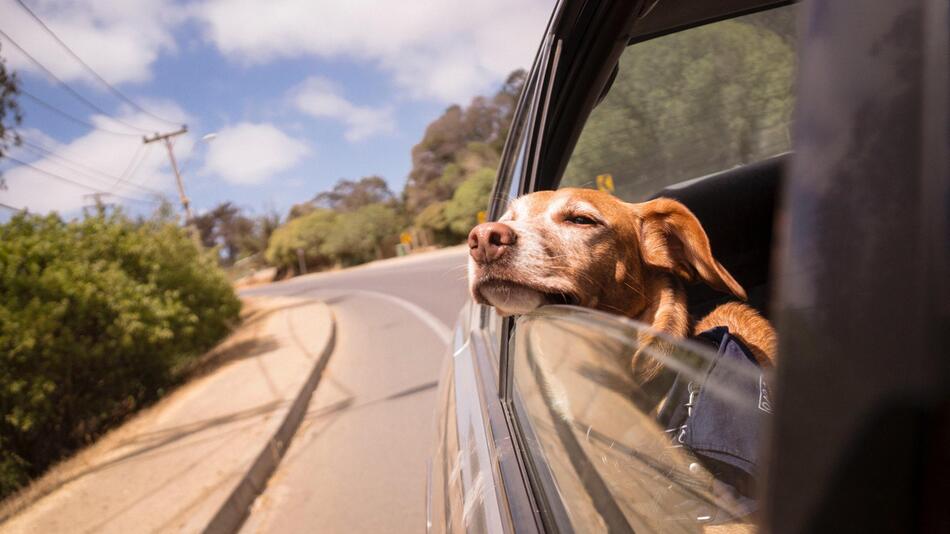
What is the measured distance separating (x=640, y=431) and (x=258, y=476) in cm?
434

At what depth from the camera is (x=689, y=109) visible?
2.98 metres

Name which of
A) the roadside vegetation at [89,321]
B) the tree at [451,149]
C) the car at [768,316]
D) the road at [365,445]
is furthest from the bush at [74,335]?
the tree at [451,149]

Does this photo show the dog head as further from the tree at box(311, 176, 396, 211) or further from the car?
the tree at box(311, 176, 396, 211)

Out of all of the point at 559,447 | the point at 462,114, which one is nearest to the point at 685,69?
the point at 559,447

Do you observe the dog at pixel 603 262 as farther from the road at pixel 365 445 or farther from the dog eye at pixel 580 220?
the road at pixel 365 445

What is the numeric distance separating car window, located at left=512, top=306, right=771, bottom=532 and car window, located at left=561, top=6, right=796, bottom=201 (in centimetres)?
119

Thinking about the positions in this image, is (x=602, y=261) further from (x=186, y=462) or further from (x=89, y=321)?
(x=89, y=321)

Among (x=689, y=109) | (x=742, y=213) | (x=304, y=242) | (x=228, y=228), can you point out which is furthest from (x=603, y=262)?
(x=228, y=228)

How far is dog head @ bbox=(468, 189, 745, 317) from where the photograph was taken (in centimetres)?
160

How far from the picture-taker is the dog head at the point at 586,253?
160 cm

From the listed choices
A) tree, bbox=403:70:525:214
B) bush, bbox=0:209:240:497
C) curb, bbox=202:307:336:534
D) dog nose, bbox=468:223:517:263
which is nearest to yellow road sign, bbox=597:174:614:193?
dog nose, bbox=468:223:517:263

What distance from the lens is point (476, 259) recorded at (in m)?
1.65

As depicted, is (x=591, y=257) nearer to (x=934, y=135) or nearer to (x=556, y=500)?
(x=556, y=500)

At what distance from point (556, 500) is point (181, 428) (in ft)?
20.3
